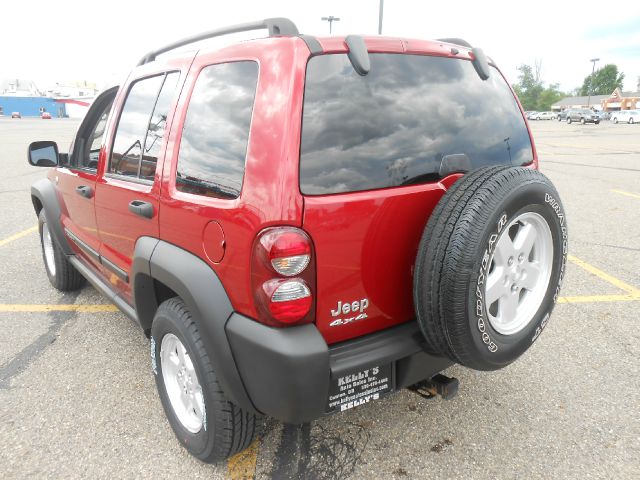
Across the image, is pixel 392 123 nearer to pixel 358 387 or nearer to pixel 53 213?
pixel 358 387

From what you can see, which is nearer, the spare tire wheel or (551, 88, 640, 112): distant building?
the spare tire wheel

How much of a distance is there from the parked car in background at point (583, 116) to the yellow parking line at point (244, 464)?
164 ft

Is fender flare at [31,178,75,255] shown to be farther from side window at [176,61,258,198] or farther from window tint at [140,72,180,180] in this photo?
side window at [176,61,258,198]

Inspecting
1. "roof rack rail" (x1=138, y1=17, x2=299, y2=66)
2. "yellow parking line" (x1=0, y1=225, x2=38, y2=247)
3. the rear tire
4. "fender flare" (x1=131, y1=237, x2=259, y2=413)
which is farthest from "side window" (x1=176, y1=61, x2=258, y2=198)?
"yellow parking line" (x1=0, y1=225, x2=38, y2=247)

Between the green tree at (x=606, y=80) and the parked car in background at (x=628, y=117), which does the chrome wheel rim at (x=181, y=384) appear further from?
the green tree at (x=606, y=80)

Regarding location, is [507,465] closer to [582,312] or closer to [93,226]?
[582,312]

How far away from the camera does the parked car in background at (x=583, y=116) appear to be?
44.2m

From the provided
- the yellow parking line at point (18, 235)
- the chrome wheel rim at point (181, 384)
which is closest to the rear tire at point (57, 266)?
the yellow parking line at point (18, 235)

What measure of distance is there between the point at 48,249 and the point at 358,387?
11.9 feet

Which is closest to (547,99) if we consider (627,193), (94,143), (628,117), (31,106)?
(628,117)

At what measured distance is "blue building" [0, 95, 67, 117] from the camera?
80.6 meters

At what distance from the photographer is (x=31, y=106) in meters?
82.4

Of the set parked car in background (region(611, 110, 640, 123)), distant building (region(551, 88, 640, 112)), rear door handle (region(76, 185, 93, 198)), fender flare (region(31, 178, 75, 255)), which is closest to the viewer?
rear door handle (region(76, 185, 93, 198))

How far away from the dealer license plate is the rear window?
0.71 metres
